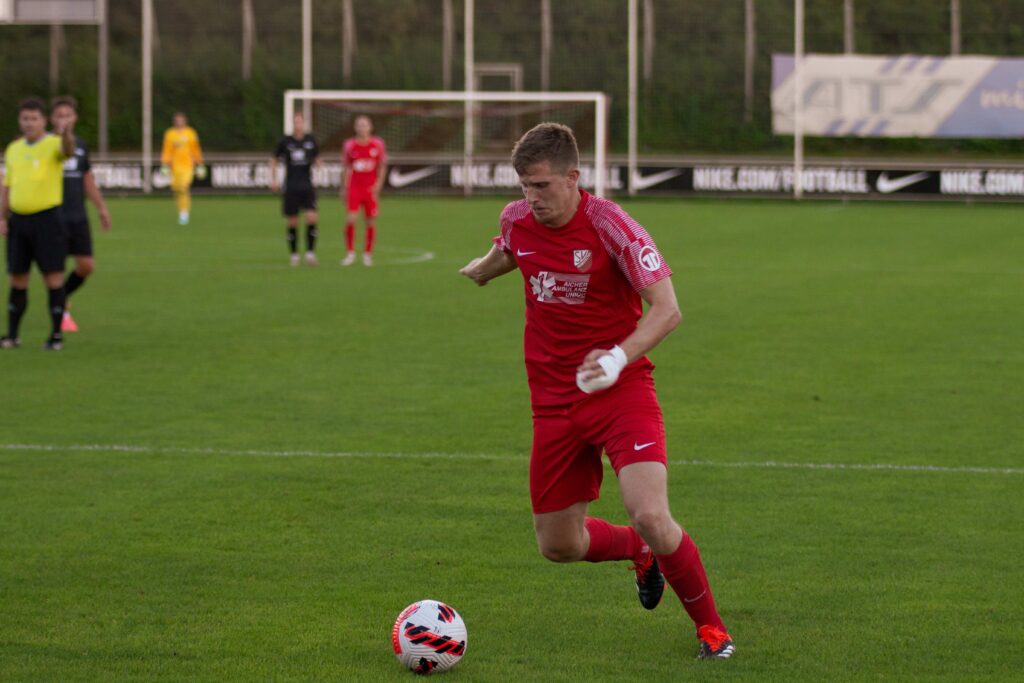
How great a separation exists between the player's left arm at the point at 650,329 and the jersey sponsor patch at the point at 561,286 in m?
0.28

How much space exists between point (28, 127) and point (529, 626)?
9079mm

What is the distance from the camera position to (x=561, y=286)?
5602mm

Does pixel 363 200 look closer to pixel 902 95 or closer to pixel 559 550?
pixel 559 550

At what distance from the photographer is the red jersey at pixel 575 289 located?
551 cm

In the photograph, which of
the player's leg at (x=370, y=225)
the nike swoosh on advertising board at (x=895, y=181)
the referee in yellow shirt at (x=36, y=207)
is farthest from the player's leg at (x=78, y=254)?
the nike swoosh on advertising board at (x=895, y=181)

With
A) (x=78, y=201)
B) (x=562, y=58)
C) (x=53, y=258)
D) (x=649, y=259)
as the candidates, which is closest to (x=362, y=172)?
(x=78, y=201)

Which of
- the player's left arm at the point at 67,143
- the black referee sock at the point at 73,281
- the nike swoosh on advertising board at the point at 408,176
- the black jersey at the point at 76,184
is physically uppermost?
the nike swoosh on advertising board at the point at 408,176

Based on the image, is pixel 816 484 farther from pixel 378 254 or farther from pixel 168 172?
pixel 168 172

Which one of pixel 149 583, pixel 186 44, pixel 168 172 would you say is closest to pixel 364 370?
pixel 149 583

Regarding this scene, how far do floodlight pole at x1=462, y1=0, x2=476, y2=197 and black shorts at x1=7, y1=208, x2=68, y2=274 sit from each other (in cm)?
2350

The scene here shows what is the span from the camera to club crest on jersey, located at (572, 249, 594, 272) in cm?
552

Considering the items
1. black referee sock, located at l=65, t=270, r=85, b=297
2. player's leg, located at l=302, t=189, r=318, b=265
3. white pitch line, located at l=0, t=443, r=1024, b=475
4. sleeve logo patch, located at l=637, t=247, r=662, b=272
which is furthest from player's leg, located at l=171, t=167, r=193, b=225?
sleeve logo patch, located at l=637, t=247, r=662, b=272

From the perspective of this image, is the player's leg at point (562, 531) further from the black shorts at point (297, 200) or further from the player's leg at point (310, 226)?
the black shorts at point (297, 200)

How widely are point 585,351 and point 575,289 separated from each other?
0.23 meters
